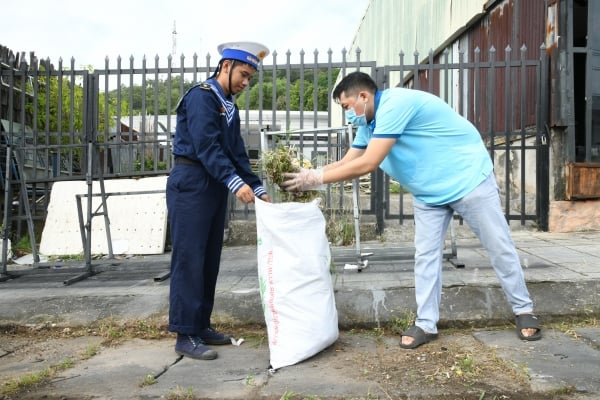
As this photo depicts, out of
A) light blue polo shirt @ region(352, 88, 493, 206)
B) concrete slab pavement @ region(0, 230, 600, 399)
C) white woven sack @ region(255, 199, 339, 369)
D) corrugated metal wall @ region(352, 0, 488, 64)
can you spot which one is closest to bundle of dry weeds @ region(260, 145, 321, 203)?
white woven sack @ region(255, 199, 339, 369)

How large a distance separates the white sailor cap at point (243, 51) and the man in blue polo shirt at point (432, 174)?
1.77 feet

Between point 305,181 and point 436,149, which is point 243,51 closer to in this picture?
point 305,181

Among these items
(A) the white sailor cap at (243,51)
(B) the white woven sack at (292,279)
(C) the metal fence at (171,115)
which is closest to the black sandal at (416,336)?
(B) the white woven sack at (292,279)

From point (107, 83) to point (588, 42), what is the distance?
6.15 metres

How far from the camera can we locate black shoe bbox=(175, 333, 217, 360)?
123 inches

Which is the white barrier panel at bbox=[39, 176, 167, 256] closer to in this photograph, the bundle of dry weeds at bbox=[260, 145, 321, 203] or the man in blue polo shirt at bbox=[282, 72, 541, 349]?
the bundle of dry weeds at bbox=[260, 145, 321, 203]

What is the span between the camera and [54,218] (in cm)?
691

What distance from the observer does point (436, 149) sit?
3.23 m

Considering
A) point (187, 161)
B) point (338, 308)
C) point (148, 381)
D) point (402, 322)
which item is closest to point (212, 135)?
point (187, 161)

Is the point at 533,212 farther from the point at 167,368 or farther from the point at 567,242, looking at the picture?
the point at 167,368

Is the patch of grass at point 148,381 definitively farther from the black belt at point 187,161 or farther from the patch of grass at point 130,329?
the black belt at point 187,161

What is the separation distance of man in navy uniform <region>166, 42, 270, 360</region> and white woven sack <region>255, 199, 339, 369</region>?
0.24 metres

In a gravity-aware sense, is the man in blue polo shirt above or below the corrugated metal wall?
below

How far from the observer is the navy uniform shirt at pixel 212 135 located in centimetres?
302
